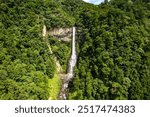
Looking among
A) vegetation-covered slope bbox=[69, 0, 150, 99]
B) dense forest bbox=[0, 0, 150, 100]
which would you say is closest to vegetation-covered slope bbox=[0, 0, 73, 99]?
dense forest bbox=[0, 0, 150, 100]

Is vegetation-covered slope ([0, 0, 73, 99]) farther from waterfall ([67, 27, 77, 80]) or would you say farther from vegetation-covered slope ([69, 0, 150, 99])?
vegetation-covered slope ([69, 0, 150, 99])

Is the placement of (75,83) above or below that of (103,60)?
below

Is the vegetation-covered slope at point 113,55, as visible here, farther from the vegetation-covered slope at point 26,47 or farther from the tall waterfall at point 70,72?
the vegetation-covered slope at point 26,47

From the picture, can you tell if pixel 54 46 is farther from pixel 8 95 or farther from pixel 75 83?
pixel 8 95

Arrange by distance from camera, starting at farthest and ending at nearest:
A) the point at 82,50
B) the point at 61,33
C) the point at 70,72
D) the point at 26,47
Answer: the point at 61,33, the point at 70,72, the point at 82,50, the point at 26,47

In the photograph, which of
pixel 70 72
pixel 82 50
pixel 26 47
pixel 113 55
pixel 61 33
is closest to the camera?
pixel 113 55

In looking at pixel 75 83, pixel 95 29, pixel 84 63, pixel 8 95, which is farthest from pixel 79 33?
pixel 8 95

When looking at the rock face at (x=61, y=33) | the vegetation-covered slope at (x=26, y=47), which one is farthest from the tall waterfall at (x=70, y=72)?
the vegetation-covered slope at (x=26, y=47)

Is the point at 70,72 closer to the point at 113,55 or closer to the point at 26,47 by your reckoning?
the point at 113,55

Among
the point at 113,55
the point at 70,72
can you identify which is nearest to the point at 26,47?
the point at 70,72
